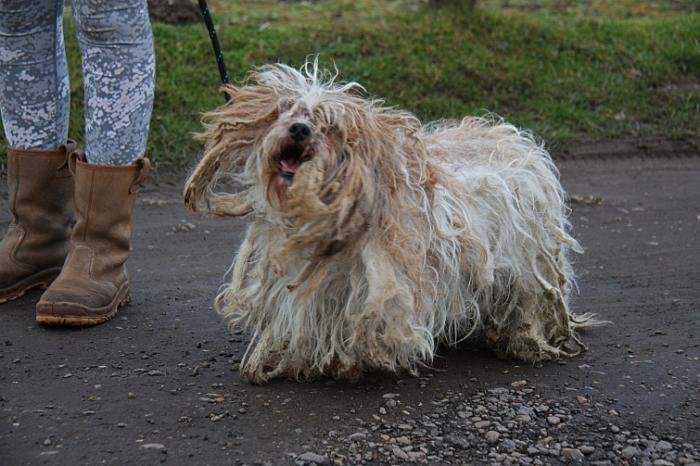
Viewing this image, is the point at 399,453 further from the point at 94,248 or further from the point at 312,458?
the point at 94,248

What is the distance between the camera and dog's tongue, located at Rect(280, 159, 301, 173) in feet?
12.2

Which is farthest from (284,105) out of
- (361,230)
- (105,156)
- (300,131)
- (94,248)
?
(94,248)

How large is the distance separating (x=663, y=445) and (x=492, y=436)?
58 cm

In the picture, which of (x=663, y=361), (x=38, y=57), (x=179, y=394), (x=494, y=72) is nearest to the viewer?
(x=179, y=394)

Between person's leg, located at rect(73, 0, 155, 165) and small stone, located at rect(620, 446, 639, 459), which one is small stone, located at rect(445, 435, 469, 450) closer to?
small stone, located at rect(620, 446, 639, 459)

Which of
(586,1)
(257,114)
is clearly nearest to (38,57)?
(257,114)

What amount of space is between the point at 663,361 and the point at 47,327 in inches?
103

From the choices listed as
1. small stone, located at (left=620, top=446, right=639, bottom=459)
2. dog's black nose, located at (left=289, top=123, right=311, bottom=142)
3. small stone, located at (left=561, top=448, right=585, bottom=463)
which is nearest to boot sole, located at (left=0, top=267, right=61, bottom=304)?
dog's black nose, located at (left=289, top=123, right=311, bottom=142)

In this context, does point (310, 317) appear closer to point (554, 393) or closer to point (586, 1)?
point (554, 393)

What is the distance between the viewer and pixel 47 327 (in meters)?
4.66

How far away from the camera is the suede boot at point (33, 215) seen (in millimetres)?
4934

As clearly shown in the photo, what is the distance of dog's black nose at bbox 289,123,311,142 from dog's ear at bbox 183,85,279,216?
16 cm

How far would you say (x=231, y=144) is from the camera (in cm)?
387

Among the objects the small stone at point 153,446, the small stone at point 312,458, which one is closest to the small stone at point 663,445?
the small stone at point 312,458
